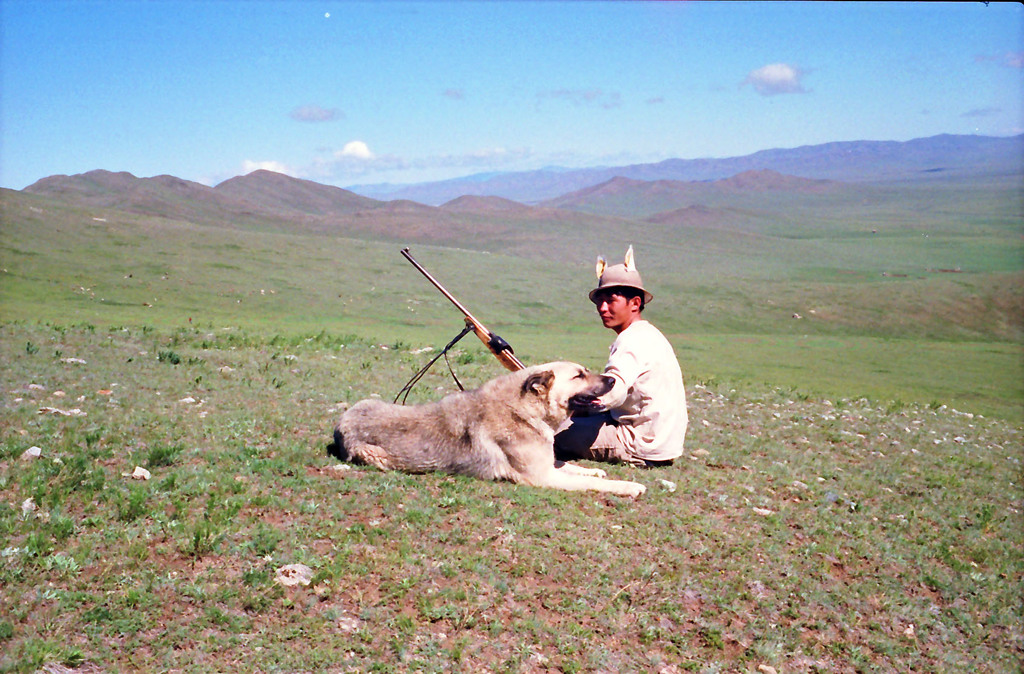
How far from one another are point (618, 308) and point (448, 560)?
3.74m

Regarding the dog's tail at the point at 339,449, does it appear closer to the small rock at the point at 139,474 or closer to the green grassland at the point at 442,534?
the green grassland at the point at 442,534

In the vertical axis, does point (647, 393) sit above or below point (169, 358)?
below


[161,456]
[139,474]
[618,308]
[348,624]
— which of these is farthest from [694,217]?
[348,624]

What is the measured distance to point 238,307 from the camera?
29344 millimetres

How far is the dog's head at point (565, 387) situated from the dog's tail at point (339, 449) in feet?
6.73

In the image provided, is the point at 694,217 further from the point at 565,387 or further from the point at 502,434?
the point at 502,434

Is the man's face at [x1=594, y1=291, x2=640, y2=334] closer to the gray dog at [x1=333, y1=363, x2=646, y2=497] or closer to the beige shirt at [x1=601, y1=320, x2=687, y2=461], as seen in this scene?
the beige shirt at [x1=601, y1=320, x2=687, y2=461]

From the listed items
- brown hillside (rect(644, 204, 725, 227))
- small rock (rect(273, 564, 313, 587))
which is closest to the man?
small rock (rect(273, 564, 313, 587))

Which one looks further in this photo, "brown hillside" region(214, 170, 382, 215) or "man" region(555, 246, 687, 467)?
"brown hillside" region(214, 170, 382, 215)

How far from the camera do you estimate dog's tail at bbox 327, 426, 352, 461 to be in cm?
835

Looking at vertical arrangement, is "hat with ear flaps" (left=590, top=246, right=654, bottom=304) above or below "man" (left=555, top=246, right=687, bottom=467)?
above

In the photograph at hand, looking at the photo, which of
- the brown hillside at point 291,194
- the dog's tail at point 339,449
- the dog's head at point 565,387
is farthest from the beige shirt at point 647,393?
the brown hillside at point 291,194

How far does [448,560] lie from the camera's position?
21.0 feet

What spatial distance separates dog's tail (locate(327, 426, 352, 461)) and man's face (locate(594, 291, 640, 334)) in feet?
10.5
